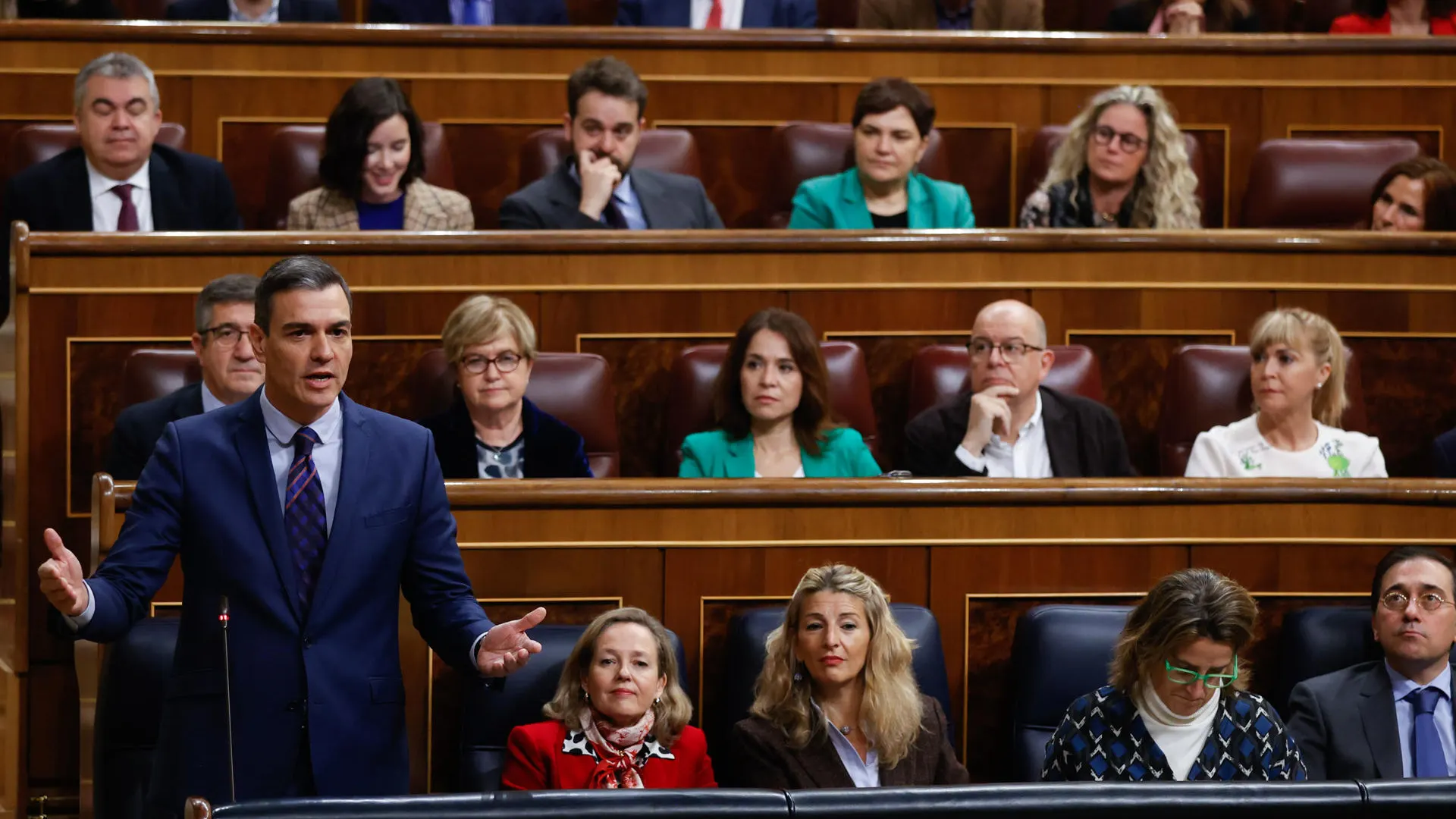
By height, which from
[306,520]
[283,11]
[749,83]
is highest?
[283,11]

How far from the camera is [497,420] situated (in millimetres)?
1937

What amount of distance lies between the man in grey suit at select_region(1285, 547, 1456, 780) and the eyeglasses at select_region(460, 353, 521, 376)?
0.84 m

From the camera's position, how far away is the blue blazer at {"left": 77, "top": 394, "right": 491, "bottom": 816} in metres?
1.24

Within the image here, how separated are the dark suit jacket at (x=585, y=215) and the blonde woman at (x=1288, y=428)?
2.21ft

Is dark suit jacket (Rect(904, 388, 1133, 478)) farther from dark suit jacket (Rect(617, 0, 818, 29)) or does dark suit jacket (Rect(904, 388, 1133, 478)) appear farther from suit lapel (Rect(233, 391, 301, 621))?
dark suit jacket (Rect(617, 0, 818, 29))

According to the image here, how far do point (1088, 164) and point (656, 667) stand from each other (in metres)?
1.18

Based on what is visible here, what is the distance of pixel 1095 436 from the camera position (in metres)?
2.04

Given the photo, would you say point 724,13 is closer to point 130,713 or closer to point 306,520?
point 130,713

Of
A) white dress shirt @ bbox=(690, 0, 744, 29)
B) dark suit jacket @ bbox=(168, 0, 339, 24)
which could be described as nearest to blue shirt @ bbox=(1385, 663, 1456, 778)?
white dress shirt @ bbox=(690, 0, 744, 29)

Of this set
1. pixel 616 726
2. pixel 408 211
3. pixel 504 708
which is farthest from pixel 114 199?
pixel 616 726

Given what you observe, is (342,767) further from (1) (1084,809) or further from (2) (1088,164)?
(2) (1088,164)

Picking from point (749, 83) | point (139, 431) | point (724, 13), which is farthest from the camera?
point (724, 13)

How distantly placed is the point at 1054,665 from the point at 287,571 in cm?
73

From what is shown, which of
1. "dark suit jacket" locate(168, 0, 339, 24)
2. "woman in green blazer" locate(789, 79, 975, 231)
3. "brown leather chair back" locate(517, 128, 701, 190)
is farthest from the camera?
"dark suit jacket" locate(168, 0, 339, 24)
